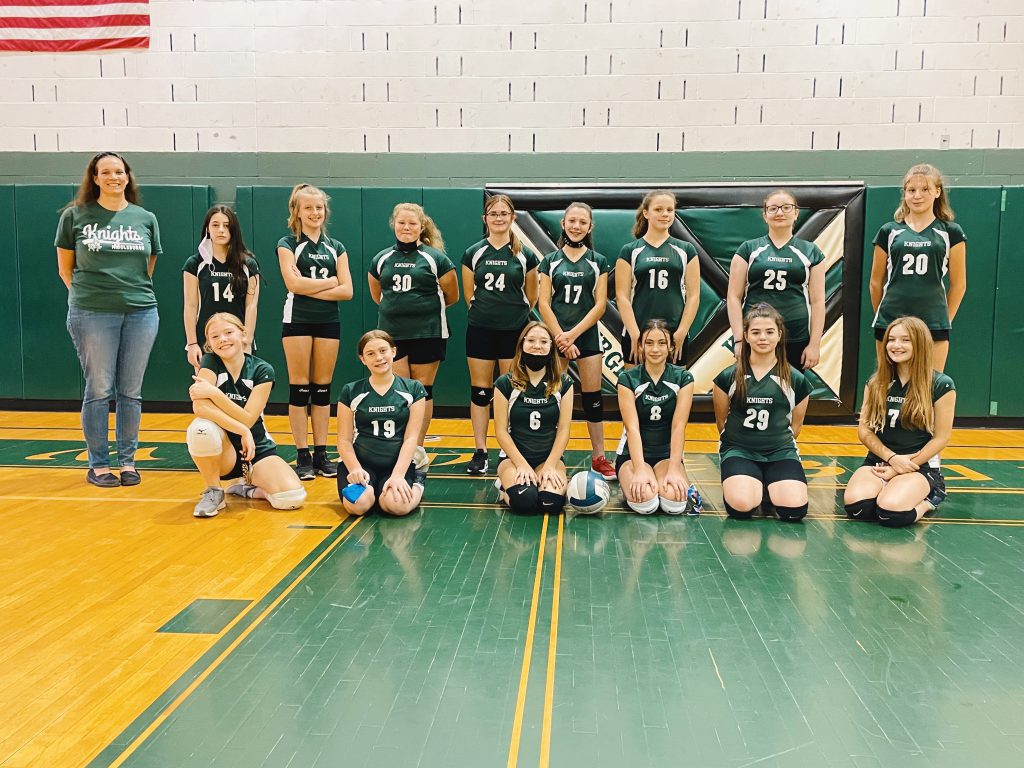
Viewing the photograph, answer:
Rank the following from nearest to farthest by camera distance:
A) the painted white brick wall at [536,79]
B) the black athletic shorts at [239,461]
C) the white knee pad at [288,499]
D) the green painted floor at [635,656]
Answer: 1. the green painted floor at [635,656]
2. the white knee pad at [288,499]
3. the black athletic shorts at [239,461]
4. the painted white brick wall at [536,79]

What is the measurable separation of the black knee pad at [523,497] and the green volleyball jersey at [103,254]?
2.70 meters

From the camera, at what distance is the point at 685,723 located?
98.3 inches

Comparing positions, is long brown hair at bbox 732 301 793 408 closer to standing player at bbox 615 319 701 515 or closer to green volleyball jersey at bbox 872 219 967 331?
standing player at bbox 615 319 701 515

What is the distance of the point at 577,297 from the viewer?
17.9 ft

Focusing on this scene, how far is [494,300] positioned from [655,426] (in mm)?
1391

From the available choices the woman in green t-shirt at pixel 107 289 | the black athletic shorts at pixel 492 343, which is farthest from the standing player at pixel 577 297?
the woman in green t-shirt at pixel 107 289

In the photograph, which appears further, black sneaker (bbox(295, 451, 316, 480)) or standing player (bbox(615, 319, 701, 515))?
black sneaker (bbox(295, 451, 316, 480))

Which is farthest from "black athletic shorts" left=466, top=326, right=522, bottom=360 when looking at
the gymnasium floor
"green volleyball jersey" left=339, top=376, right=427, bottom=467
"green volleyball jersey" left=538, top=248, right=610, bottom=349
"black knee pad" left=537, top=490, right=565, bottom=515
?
"black knee pad" left=537, top=490, right=565, bottom=515

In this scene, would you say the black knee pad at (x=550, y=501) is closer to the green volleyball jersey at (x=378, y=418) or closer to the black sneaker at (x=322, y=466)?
the green volleyball jersey at (x=378, y=418)

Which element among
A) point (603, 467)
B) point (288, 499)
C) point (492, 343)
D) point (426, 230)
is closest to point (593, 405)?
point (603, 467)

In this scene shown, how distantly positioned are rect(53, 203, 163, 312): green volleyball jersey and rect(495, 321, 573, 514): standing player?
8.08 ft

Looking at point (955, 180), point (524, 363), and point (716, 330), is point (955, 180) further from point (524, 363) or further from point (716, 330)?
point (524, 363)

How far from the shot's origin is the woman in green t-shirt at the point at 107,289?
17.1 ft

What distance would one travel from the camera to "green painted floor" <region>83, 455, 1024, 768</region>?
7.80 ft
